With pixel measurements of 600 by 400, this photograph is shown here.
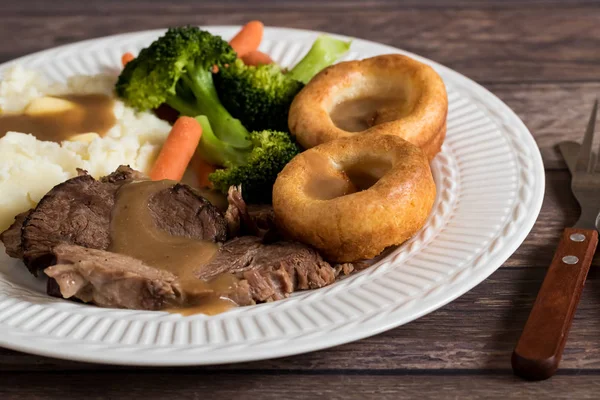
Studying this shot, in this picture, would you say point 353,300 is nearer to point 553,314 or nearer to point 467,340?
point 467,340

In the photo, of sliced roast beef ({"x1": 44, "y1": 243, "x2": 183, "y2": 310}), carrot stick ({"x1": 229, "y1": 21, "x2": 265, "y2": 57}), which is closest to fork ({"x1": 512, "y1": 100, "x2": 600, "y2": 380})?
sliced roast beef ({"x1": 44, "y1": 243, "x2": 183, "y2": 310})

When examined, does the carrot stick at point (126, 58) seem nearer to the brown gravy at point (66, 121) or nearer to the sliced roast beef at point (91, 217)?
the brown gravy at point (66, 121)

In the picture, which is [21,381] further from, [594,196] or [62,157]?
[594,196]

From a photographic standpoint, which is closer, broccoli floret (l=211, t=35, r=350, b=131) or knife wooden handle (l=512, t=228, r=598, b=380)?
knife wooden handle (l=512, t=228, r=598, b=380)

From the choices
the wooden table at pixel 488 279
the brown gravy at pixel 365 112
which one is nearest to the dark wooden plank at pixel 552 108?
the wooden table at pixel 488 279

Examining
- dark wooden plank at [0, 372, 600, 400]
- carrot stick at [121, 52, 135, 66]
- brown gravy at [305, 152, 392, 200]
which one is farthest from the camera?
carrot stick at [121, 52, 135, 66]

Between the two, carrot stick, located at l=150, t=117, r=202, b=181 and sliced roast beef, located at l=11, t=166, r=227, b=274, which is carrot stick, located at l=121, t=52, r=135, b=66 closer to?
carrot stick, located at l=150, t=117, r=202, b=181

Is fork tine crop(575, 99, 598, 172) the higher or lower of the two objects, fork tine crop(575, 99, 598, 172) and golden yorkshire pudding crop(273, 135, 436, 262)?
the lower
